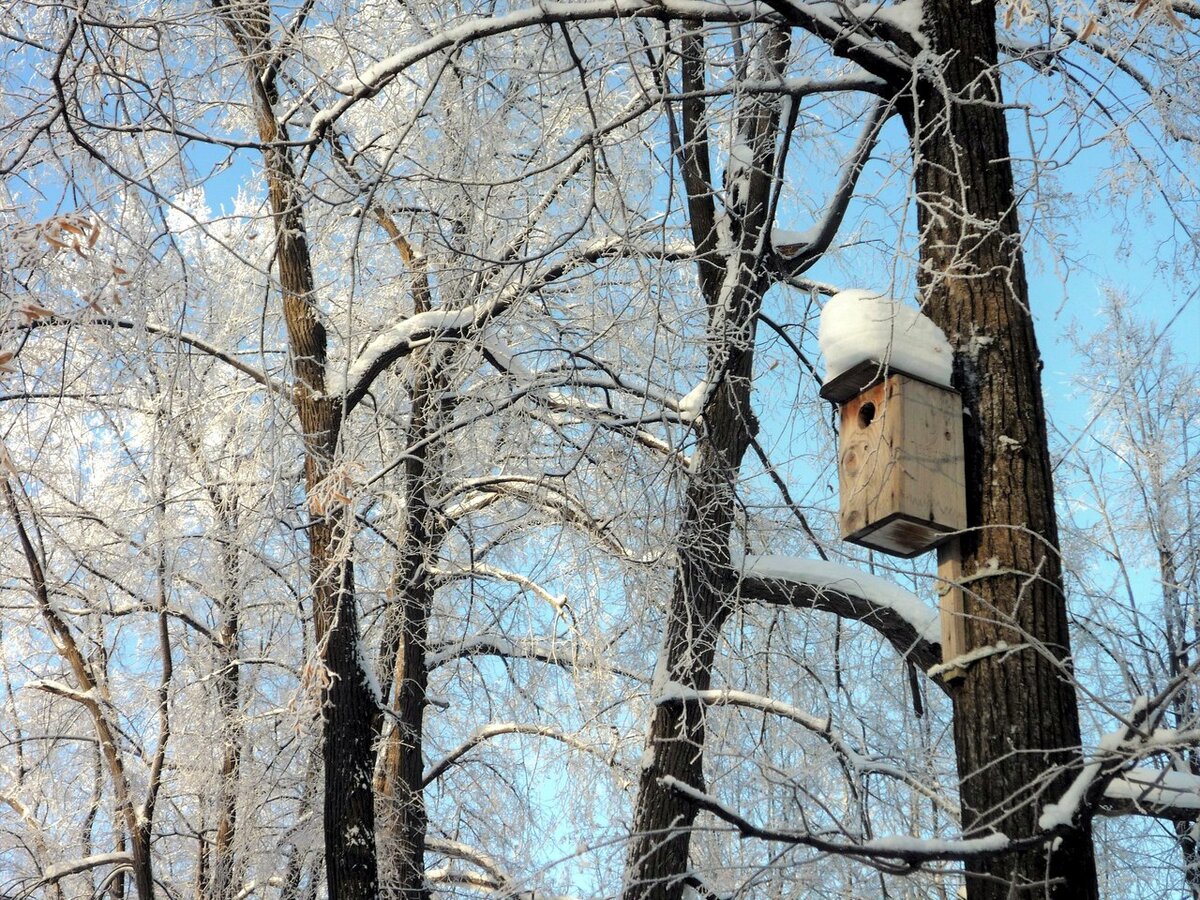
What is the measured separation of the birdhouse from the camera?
108 inches

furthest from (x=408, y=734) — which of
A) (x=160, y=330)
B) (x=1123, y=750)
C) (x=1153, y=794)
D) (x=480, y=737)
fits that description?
(x=1123, y=750)

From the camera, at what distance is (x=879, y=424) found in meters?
2.91

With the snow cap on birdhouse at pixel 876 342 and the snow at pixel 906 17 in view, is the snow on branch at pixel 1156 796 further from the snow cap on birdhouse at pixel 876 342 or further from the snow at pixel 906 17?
the snow at pixel 906 17

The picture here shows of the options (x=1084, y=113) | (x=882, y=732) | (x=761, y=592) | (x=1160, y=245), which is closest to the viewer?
(x=1084, y=113)

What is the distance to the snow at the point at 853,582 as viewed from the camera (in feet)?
12.3

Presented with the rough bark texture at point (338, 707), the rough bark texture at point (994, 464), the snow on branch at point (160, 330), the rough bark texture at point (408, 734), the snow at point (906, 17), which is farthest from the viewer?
the rough bark texture at point (408, 734)

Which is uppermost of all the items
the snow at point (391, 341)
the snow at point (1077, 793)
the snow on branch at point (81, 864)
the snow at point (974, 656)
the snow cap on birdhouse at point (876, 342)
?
the snow at point (391, 341)

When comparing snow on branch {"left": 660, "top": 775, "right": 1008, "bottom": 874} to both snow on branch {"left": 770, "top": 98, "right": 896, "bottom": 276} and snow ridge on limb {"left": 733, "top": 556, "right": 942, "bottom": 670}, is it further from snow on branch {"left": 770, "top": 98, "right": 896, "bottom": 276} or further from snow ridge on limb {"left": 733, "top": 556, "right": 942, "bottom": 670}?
snow on branch {"left": 770, "top": 98, "right": 896, "bottom": 276}

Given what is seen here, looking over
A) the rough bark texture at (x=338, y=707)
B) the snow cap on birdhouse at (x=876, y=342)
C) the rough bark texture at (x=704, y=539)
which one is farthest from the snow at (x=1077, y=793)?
the rough bark texture at (x=338, y=707)

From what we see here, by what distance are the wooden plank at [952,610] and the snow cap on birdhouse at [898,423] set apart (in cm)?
4

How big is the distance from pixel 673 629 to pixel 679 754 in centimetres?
52

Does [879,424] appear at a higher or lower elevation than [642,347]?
lower

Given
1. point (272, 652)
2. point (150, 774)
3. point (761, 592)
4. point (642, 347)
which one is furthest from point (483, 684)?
point (761, 592)

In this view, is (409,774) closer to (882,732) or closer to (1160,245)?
(882,732)
